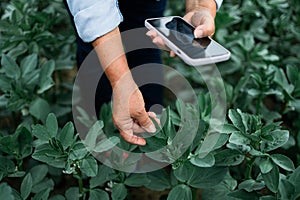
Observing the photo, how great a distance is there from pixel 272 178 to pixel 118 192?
14.8 inches

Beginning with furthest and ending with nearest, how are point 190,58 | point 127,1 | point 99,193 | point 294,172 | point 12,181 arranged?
1. point 12,181
2. point 127,1
3. point 99,193
4. point 294,172
5. point 190,58

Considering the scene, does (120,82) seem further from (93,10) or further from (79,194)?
(79,194)

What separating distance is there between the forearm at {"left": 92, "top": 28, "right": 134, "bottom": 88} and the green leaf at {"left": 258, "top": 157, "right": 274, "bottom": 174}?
355mm

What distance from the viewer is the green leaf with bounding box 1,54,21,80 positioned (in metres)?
1.52

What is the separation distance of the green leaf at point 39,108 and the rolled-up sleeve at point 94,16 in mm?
495

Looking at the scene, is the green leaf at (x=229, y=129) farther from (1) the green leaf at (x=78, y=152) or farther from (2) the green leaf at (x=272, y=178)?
(1) the green leaf at (x=78, y=152)

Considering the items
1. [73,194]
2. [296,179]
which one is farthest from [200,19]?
[73,194]

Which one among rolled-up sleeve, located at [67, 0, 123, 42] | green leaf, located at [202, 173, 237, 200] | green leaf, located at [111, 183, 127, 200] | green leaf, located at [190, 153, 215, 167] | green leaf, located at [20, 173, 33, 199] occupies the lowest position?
green leaf, located at [202, 173, 237, 200]

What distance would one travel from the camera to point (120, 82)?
3.59 ft

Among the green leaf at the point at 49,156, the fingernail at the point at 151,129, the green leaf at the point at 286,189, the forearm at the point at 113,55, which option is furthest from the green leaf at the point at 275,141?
the green leaf at the point at 49,156

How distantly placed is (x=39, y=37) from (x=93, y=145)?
22.8 inches

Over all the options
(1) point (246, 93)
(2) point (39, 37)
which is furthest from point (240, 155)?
(2) point (39, 37)

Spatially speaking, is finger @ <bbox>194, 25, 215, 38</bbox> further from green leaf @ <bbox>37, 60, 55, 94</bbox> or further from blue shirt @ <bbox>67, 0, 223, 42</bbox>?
green leaf @ <bbox>37, 60, 55, 94</bbox>

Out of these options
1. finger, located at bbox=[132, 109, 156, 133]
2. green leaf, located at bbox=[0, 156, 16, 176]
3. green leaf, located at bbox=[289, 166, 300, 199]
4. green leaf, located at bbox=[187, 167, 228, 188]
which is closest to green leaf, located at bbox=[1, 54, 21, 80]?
green leaf, located at bbox=[0, 156, 16, 176]
